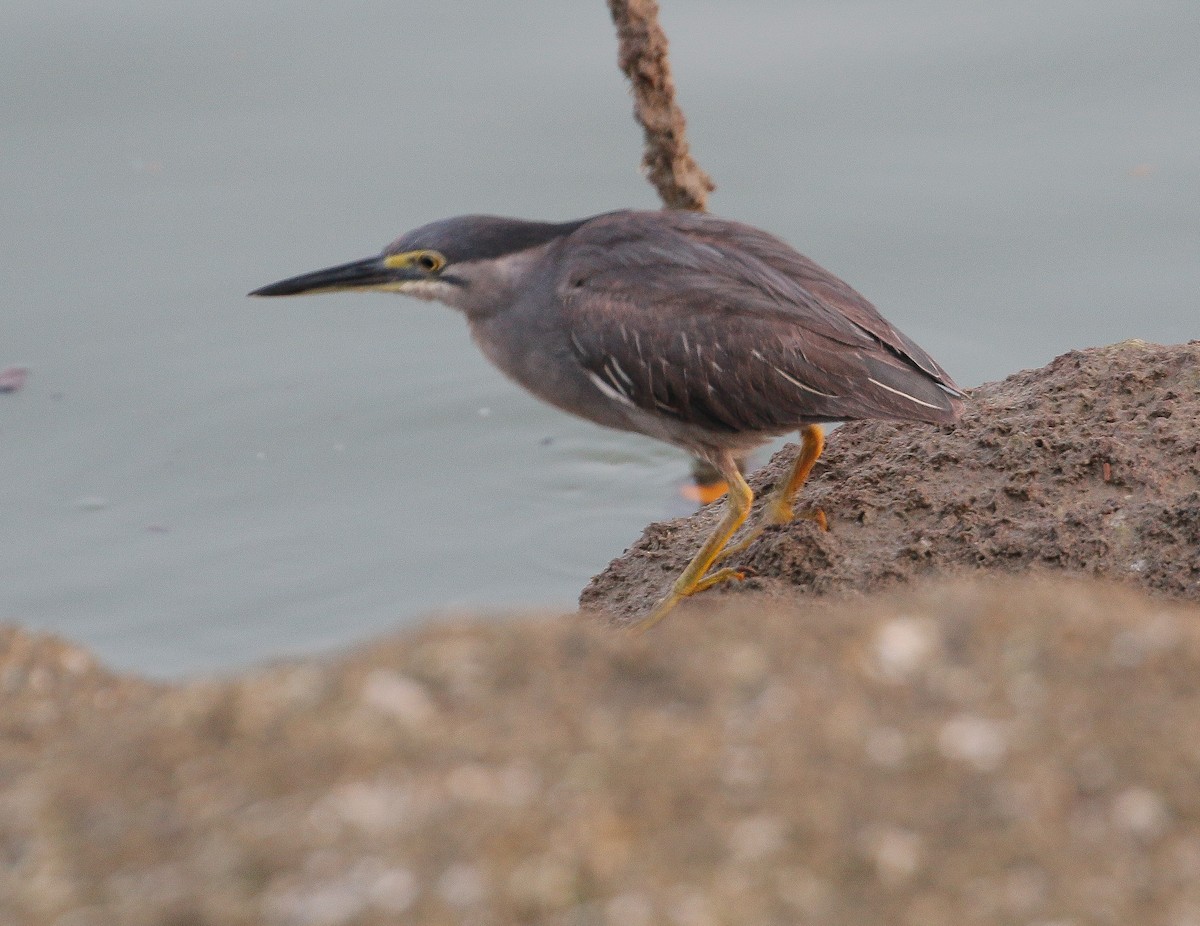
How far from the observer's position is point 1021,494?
4.83 m

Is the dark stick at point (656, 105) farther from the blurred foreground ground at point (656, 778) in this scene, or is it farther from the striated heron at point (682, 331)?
the blurred foreground ground at point (656, 778)

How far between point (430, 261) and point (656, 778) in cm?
364

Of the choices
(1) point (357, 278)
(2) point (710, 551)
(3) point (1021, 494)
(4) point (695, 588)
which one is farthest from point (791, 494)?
(1) point (357, 278)

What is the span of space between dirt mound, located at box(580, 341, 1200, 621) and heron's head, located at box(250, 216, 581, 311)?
3.76ft

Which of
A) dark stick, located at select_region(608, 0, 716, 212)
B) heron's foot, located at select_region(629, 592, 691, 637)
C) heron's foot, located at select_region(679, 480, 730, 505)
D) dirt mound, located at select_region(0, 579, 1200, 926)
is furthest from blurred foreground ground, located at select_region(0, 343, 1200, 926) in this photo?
heron's foot, located at select_region(679, 480, 730, 505)

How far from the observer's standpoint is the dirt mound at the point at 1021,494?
14.9ft

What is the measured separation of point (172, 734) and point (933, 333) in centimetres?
625

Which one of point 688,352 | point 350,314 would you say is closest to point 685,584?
point 688,352

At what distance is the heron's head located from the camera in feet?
17.7

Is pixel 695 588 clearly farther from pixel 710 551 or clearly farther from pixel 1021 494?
pixel 1021 494

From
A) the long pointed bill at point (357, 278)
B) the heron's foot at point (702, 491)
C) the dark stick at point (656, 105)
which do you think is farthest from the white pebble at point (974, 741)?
the heron's foot at point (702, 491)

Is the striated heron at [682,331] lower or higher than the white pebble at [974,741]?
higher

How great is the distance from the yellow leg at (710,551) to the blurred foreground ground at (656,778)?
253 cm

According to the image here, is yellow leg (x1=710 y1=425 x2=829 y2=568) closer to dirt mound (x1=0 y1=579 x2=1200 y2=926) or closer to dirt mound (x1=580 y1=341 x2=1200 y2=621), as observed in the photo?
dirt mound (x1=580 y1=341 x2=1200 y2=621)
